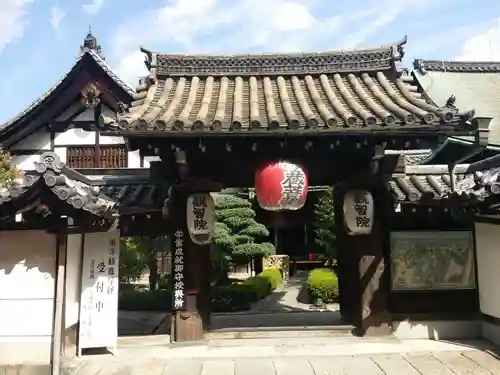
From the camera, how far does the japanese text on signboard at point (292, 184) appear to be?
25.9 feet

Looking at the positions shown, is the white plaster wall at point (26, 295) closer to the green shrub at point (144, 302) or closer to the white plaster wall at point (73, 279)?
the white plaster wall at point (73, 279)

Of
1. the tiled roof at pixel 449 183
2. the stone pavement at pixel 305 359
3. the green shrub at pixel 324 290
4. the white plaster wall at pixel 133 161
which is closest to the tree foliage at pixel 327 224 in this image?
the green shrub at pixel 324 290

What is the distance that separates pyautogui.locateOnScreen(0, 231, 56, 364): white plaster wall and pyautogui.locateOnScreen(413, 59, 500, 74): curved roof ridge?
59.1 ft

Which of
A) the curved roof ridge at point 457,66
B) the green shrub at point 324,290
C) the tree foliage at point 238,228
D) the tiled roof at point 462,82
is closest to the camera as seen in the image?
the green shrub at point 324,290

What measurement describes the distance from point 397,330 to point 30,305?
6722mm

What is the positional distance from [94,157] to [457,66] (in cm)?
1642

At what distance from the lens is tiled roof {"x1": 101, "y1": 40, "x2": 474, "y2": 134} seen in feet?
25.2

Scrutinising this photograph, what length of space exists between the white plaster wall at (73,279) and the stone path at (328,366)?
2.99 ft

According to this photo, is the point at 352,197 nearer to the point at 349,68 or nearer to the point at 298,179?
the point at 298,179

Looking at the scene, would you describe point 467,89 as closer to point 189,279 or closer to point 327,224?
point 327,224

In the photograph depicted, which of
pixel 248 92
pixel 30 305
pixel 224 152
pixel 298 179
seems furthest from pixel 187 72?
pixel 30 305

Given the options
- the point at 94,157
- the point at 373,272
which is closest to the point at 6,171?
the point at 94,157

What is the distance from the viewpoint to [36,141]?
16.7 meters

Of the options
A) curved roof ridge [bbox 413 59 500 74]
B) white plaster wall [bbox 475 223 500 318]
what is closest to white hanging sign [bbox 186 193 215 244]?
white plaster wall [bbox 475 223 500 318]
